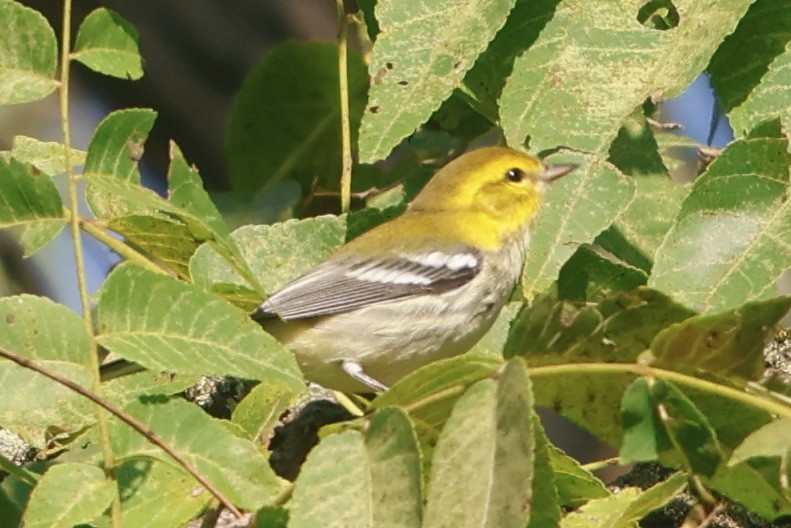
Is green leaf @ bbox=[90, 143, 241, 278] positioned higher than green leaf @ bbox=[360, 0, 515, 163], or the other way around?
green leaf @ bbox=[360, 0, 515, 163]

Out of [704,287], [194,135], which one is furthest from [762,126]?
[194,135]

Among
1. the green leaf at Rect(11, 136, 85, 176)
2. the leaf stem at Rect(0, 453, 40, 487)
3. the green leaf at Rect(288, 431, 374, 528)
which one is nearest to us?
the green leaf at Rect(288, 431, 374, 528)

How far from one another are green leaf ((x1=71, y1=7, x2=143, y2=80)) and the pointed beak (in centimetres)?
94

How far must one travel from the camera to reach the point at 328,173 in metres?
3.72

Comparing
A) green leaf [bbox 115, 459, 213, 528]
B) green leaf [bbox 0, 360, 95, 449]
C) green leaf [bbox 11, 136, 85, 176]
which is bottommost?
green leaf [bbox 115, 459, 213, 528]

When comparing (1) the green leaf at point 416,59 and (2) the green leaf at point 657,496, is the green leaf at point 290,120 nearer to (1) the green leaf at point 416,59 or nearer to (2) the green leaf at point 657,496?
(1) the green leaf at point 416,59

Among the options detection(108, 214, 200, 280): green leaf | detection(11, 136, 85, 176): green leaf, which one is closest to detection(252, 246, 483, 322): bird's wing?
detection(108, 214, 200, 280): green leaf

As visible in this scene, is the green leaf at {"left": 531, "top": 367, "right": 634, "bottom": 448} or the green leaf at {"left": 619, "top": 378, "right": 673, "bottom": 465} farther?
the green leaf at {"left": 531, "top": 367, "right": 634, "bottom": 448}

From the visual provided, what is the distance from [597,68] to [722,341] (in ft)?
2.64

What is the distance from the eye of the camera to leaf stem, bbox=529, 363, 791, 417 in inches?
75.8

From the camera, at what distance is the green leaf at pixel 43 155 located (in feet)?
9.05

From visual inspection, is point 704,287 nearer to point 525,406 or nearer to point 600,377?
point 600,377

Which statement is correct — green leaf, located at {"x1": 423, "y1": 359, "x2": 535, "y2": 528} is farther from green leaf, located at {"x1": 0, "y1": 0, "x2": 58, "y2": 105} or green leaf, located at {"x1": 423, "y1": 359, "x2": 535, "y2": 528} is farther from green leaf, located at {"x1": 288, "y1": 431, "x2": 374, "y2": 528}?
green leaf, located at {"x1": 0, "y1": 0, "x2": 58, "y2": 105}

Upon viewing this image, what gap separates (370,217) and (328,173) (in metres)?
0.83
